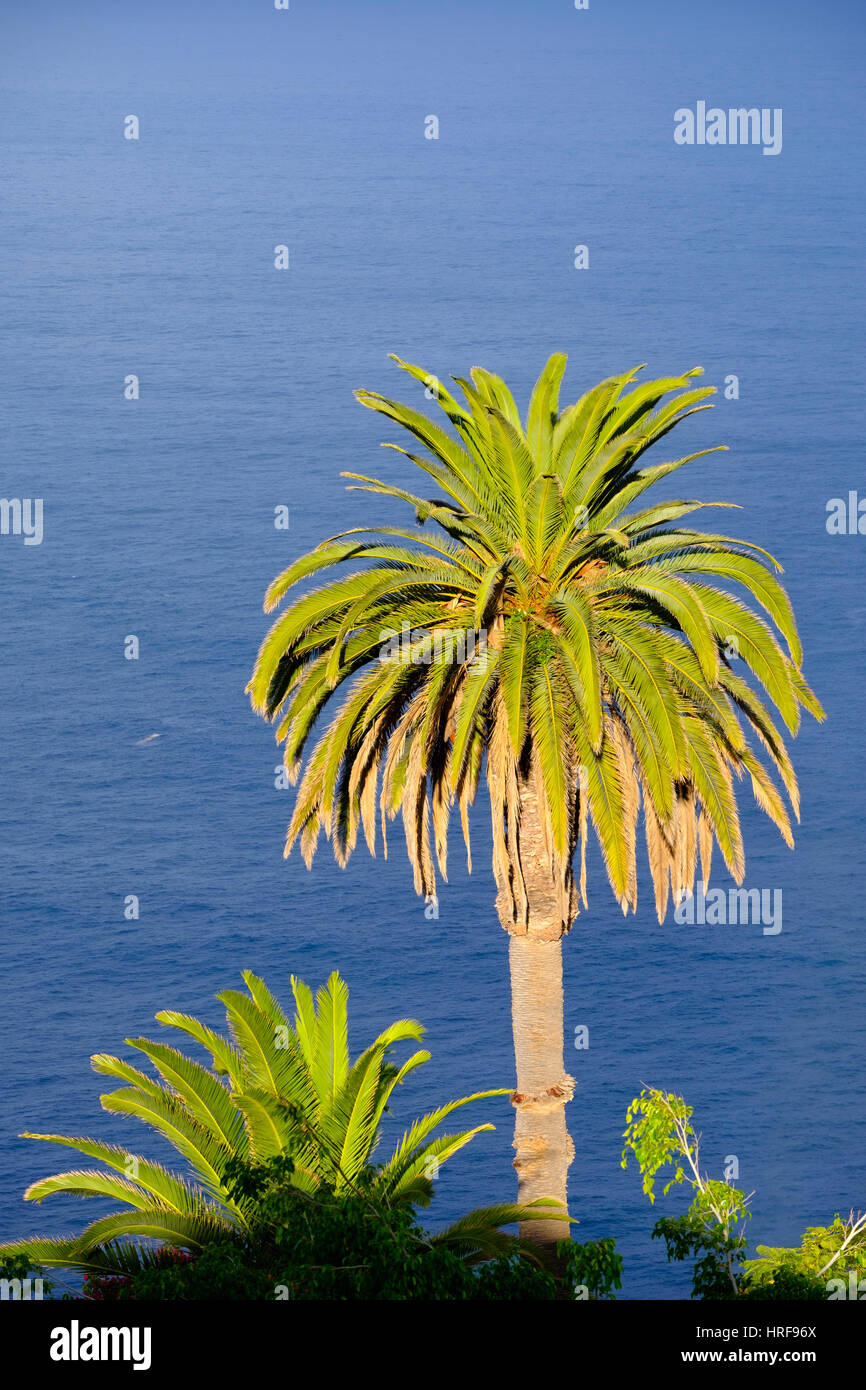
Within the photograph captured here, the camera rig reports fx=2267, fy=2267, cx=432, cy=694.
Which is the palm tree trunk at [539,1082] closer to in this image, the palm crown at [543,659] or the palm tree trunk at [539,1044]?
the palm tree trunk at [539,1044]

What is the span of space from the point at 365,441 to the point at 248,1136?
11057 centimetres

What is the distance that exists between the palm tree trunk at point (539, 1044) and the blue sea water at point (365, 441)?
35225mm

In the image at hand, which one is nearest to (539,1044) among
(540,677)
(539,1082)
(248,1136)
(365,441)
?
(539,1082)

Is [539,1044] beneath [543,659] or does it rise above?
beneath

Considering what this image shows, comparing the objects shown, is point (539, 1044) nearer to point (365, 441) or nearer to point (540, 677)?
point (540, 677)

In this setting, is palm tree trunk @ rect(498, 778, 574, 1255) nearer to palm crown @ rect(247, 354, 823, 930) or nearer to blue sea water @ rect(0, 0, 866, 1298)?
palm crown @ rect(247, 354, 823, 930)

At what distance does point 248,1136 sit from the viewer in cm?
3042

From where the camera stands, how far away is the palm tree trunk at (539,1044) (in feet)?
101

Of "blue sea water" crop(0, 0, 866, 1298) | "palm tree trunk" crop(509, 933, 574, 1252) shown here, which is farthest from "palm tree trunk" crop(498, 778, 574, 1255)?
"blue sea water" crop(0, 0, 866, 1298)

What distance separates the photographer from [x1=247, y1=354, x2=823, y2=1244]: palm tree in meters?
29.3

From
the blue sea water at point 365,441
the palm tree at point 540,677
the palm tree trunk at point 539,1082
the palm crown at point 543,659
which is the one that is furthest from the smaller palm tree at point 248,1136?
the blue sea water at point 365,441

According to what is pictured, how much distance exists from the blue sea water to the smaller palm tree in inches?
1419

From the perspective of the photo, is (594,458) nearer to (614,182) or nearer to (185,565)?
(185,565)
